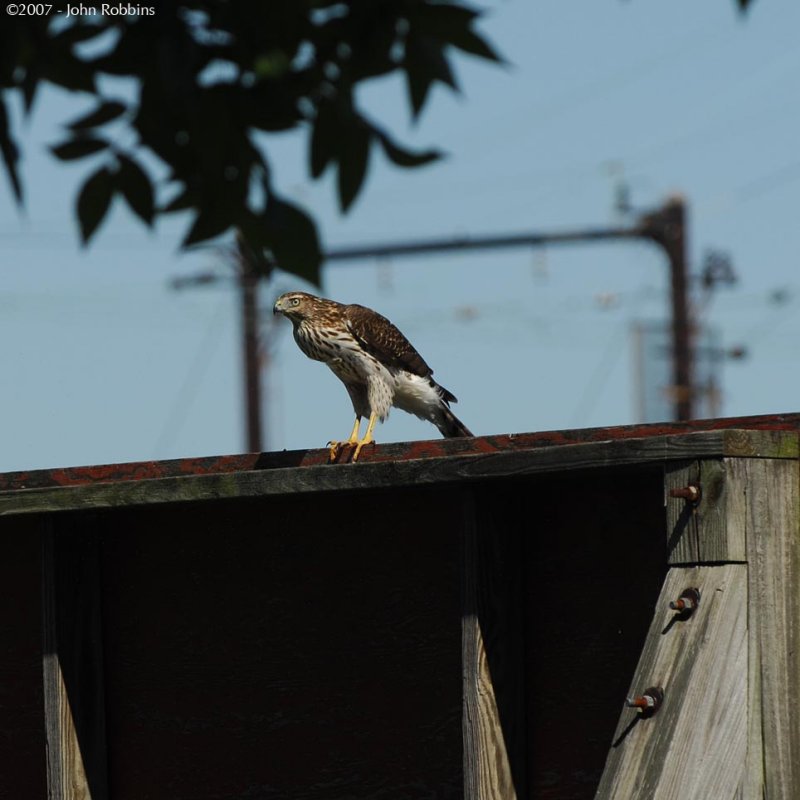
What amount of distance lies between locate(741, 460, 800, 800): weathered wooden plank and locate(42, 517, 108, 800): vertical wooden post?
2064 mm

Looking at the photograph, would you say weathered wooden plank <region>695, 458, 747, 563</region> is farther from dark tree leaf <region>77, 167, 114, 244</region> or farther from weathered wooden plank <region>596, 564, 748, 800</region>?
dark tree leaf <region>77, 167, 114, 244</region>

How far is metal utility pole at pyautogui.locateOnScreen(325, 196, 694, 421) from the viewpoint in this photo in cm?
2634

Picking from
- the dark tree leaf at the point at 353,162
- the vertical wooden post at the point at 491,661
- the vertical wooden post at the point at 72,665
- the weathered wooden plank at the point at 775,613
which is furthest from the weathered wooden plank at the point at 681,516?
the vertical wooden post at the point at 72,665

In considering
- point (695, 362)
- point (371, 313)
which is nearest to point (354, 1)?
point (371, 313)

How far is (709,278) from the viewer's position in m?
27.1

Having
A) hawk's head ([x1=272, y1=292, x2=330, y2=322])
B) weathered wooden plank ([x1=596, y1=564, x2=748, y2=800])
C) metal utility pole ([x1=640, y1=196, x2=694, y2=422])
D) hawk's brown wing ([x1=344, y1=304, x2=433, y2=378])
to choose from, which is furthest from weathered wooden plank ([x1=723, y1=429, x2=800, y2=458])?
metal utility pole ([x1=640, y1=196, x2=694, y2=422])

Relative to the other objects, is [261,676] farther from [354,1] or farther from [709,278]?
[709,278]

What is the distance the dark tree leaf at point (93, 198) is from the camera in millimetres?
3621

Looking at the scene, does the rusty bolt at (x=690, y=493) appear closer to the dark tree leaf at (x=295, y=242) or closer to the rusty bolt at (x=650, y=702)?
the rusty bolt at (x=650, y=702)

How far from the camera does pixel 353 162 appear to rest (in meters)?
3.48

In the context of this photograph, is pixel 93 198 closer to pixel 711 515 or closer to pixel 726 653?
pixel 711 515

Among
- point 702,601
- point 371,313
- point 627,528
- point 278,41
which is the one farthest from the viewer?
point 371,313

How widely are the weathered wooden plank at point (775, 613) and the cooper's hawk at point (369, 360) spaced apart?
5429 mm

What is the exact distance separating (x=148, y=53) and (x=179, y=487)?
148 cm
